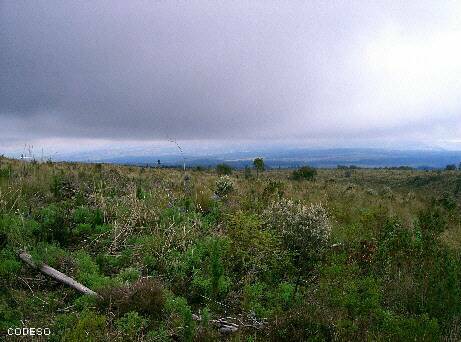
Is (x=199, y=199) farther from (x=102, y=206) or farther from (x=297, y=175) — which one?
(x=297, y=175)

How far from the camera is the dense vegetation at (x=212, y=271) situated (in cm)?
489

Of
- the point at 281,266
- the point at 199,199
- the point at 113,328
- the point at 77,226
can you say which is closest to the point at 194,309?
the point at 113,328

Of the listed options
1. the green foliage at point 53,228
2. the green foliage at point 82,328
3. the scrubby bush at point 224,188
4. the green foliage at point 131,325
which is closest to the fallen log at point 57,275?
the green foliage at point 82,328

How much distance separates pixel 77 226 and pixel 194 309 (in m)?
3.68

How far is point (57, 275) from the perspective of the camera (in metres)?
6.00

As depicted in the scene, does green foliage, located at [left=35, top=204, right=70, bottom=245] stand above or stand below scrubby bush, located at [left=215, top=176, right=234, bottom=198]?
below

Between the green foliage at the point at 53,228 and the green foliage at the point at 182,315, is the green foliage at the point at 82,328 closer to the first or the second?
the green foliage at the point at 182,315

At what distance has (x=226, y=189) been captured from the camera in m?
13.4

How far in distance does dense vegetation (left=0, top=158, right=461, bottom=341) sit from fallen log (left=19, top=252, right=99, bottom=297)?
11 centimetres

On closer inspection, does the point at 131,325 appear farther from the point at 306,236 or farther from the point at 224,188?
the point at 224,188

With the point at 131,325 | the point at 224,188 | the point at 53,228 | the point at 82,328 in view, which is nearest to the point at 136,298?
the point at 131,325

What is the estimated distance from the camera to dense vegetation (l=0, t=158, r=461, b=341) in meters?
4.89

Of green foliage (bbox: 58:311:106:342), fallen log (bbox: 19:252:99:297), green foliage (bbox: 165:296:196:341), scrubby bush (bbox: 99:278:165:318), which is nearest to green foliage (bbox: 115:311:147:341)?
scrubby bush (bbox: 99:278:165:318)

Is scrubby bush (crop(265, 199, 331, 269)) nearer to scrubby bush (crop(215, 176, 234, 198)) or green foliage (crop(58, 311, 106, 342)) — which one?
green foliage (crop(58, 311, 106, 342))
